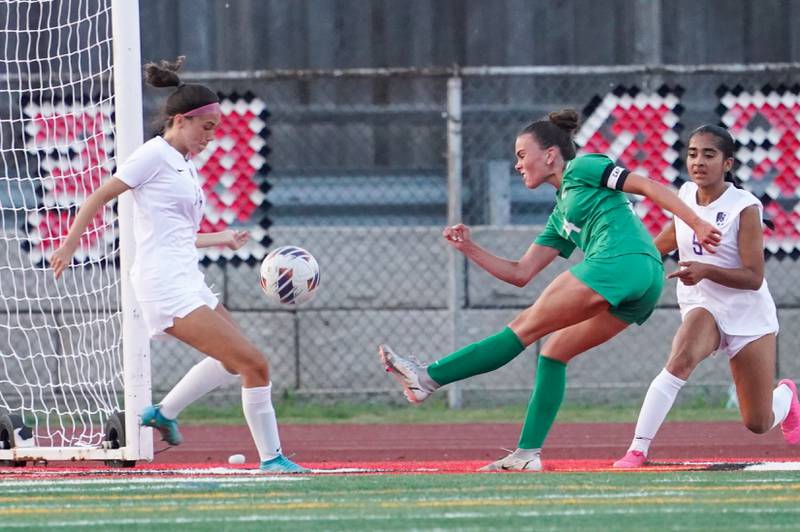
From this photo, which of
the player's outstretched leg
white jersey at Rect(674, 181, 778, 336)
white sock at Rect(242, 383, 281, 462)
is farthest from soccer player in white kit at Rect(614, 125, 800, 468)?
white sock at Rect(242, 383, 281, 462)

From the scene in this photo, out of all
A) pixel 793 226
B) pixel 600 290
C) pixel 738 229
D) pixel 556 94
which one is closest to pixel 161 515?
pixel 600 290

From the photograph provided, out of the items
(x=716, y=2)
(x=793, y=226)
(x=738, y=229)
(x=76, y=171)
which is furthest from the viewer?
(x=716, y=2)

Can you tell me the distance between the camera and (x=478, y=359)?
8.19 metres

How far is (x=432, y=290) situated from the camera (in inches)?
530

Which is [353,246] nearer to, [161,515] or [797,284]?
[797,284]

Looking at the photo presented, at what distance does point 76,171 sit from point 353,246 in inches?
99.7

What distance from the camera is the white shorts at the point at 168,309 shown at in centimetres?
797

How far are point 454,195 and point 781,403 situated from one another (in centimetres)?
446

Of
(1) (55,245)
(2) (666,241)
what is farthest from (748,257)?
(1) (55,245)

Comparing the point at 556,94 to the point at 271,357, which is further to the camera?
the point at 556,94

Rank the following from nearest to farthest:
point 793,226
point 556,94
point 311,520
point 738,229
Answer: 1. point 311,520
2. point 738,229
3. point 793,226
4. point 556,94

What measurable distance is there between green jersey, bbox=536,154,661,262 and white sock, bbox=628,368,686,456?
743 millimetres

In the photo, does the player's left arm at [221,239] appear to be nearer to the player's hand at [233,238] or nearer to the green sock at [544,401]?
the player's hand at [233,238]

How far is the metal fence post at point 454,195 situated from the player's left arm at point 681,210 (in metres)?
5.18
